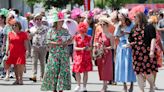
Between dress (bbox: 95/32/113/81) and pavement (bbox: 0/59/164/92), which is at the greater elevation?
dress (bbox: 95/32/113/81)

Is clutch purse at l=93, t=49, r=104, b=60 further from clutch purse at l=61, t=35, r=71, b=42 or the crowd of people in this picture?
clutch purse at l=61, t=35, r=71, b=42

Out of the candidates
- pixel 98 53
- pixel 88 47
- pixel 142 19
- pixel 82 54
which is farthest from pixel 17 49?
pixel 142 19

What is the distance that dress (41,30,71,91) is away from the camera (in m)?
12.9

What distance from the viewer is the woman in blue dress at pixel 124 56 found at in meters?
13.6

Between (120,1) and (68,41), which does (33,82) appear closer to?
(68,41)

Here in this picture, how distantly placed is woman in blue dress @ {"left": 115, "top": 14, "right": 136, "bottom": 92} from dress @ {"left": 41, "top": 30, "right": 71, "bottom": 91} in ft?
4.45

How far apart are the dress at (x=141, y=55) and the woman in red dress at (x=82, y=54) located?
1.77m

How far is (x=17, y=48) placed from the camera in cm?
1598

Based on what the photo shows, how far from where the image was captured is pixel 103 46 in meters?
14.1

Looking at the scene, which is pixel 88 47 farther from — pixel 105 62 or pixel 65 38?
pixel 65 38

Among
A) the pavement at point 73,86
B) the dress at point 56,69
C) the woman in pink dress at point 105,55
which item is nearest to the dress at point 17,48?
the pavement at point 73,86

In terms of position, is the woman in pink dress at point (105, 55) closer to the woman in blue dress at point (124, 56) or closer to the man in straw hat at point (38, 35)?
the woman in blue dress at point (124, 56)

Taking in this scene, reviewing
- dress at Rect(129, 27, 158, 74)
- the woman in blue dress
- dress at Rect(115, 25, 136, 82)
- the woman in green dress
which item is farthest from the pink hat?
dress at Rect(129, 27, 158, 74)

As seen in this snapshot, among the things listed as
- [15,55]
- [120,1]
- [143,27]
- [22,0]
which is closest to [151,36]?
[143,27]
